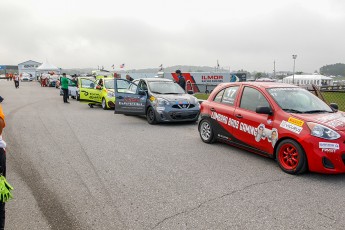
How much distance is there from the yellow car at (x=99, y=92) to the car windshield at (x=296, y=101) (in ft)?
32.6

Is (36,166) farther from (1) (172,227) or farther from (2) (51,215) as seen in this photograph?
(1) (172,227)

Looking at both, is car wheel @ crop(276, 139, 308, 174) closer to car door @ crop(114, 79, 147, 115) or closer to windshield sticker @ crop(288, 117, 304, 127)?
windshield sticker @ crop(288, 117, 304, 127)

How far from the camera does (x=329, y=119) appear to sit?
5.24 metres

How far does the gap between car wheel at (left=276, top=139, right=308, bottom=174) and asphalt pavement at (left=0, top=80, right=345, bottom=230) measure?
17 cm

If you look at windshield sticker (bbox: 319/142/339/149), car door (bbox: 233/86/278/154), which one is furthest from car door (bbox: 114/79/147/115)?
windshield sticker (bbox: 319/142/339/149)

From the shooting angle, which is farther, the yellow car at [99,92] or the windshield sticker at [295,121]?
the yellow car at [99,92]

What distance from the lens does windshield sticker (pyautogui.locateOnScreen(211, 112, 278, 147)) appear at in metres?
5.57

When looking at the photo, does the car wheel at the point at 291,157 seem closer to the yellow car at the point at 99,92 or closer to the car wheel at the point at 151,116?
the car wheel at the point at 151,116

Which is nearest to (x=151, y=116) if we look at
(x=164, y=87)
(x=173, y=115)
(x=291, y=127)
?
(x=173, y=115)

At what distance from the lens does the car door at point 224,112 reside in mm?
6695

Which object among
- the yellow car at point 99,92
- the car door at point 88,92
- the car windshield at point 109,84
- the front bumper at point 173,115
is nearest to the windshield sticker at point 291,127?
the front bumper at point 173,115

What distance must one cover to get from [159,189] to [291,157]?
7.84 ft

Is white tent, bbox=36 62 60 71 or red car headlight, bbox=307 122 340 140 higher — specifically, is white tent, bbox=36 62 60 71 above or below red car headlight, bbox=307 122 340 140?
above

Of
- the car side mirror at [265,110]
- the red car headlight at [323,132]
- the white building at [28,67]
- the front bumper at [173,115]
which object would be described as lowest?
the front bumper at [173,115]
